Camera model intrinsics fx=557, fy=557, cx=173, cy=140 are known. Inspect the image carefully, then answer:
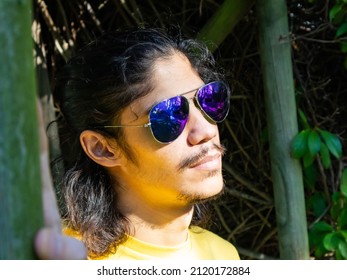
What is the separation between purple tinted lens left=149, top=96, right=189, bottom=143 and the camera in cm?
119

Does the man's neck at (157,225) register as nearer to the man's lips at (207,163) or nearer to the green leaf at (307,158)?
the man's lips at (207,163)

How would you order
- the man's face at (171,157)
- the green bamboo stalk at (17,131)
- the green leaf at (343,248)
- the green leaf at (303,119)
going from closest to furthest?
the green bamboo stalk at (17,131) → the man's face at (171,157) → the green leaf at (343,248) → the green leaf at (303,119)

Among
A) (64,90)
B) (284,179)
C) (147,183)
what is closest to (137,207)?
(147,183)

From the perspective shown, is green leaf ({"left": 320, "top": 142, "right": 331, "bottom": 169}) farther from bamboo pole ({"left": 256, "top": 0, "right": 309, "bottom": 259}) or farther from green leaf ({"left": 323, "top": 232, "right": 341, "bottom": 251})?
green leaf ({"left": 323, "top": 232, "right": 341, "bottom": 251})

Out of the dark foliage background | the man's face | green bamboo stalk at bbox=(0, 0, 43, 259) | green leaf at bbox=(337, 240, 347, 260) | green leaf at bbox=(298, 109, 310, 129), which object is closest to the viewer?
green bamboo stalk at bbox=(0, 0, 43, 259)

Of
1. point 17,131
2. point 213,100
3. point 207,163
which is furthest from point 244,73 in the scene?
point 17,131

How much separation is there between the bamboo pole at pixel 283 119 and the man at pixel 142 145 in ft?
1.16

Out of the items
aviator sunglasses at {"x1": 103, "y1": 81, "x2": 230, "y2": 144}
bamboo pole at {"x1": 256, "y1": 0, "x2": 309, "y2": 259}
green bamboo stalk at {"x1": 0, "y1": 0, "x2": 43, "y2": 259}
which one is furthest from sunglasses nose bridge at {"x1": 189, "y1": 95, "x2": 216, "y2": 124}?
green bamboo stalk at {"x1": 0, "y1": 0, "x2": 43, "y2": 259}

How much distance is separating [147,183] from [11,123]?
856 millimetres

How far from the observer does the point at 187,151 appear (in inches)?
47.3

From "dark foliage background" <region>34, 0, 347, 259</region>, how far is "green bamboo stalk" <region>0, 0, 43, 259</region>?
1.57 metres

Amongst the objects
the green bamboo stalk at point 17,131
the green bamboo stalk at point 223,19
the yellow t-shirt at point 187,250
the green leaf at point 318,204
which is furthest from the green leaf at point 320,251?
the green bamboo stalk at point 17,131

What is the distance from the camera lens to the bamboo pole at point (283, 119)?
64.8 inches

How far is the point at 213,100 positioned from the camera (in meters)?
1.27
